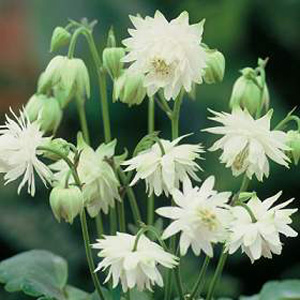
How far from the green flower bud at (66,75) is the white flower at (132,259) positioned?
0.24 metres

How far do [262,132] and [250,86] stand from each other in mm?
177

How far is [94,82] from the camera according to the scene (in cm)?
263

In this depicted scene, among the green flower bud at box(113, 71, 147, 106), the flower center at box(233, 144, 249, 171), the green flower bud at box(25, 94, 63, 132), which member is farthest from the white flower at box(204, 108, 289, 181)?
the green flower bud at box(25, 94, 63, 132)

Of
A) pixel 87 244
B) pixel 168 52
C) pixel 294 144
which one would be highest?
pixel 168 52

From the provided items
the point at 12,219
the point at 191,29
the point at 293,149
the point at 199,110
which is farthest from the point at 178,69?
the point at 199,110

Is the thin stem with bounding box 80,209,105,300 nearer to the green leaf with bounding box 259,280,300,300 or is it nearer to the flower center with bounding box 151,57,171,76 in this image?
the flower center with bounding box 151,57,171,76

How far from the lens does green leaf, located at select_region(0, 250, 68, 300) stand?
124 cm

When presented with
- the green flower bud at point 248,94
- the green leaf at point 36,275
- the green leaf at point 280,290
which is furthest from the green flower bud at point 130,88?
the green leaf at point 280,290

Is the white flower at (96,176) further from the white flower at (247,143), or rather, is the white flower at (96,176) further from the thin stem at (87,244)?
the white flower at (247,143)

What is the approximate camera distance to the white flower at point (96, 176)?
1.14 metres

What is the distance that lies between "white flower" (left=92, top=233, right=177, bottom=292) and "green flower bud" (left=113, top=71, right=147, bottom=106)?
7.1 inches

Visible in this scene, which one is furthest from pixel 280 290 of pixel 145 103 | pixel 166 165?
pixel 145 103

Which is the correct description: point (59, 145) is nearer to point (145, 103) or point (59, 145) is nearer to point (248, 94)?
point (248, 94)

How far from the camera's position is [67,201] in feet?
3.42
